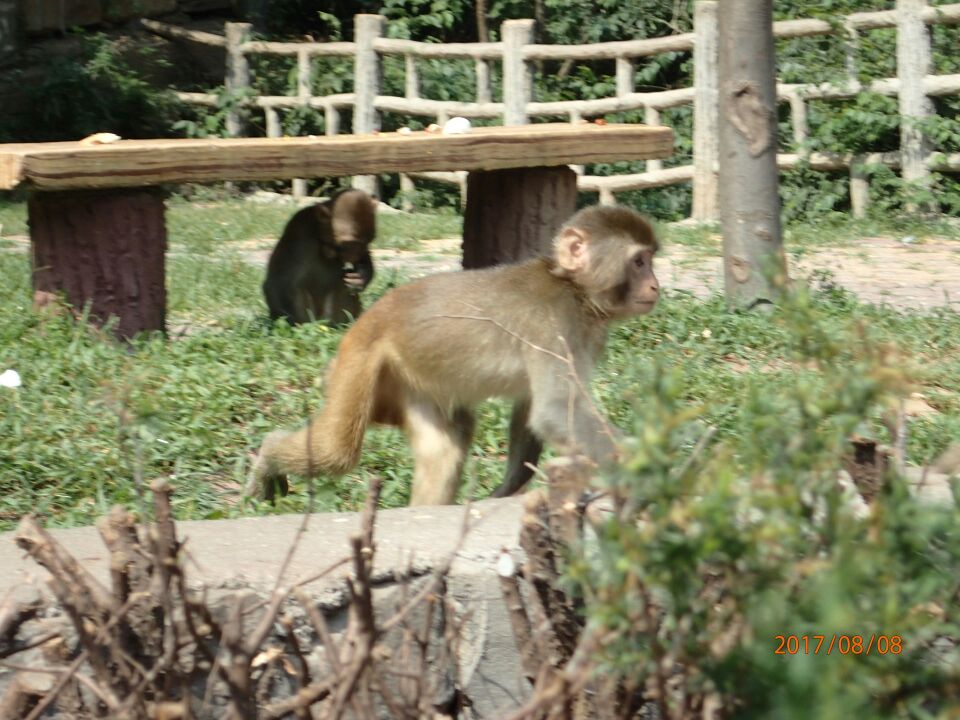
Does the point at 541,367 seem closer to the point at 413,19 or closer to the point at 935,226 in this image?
the point at 935,226

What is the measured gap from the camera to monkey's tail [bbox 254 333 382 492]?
4566 millimetres

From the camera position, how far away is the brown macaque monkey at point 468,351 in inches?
180

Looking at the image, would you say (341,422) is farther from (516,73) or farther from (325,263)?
(516,73)

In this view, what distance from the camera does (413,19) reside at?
56.5 feet

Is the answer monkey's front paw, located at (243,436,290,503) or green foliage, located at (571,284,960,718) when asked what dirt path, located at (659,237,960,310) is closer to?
monkey's front paw, located at (243,436,290,503)

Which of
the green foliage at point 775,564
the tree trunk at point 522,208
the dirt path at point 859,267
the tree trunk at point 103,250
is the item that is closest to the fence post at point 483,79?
the dirt path at point 859,267

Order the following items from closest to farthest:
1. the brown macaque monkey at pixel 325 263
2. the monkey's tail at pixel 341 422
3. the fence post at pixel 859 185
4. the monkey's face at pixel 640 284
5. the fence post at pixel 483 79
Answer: the monkey's tail at pixel 341 422 → the monkey's face at pixel 640 284 → the brown macaque monkey at pixel 325 263 → the fence post at pixel 859 185 → the fence post at pixel 483 79

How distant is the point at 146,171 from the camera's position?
251 inches

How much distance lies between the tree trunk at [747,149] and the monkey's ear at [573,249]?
3.04 meters

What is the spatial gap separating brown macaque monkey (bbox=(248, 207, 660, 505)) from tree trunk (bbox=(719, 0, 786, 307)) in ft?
9.70

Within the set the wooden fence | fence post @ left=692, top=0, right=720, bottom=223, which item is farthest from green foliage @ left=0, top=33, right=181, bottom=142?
fence post @ left=692, top=0, right=720, bottom=223

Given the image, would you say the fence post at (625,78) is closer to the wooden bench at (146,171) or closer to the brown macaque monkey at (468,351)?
the wooden bench at (146,171)

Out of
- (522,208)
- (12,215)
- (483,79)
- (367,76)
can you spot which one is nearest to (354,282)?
(522,208)

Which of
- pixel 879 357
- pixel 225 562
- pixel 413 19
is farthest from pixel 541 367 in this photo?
pixel 413 19
